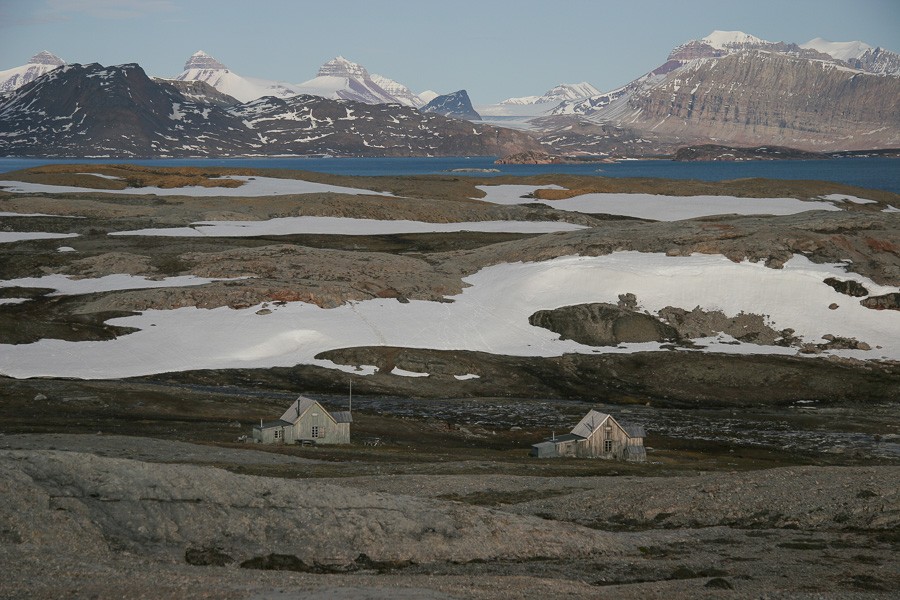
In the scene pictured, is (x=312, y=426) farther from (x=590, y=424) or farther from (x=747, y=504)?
(x=747, y=504)

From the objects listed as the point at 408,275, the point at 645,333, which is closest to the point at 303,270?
the point at 408,275

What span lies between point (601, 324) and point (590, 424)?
4634cm

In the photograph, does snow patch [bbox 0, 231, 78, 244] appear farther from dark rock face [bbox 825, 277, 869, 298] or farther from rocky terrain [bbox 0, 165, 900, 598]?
dark rock face [bbox 825, 277, 869, 298]

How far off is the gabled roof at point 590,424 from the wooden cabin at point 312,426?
1678 centimetres

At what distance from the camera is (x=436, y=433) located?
80.7 m

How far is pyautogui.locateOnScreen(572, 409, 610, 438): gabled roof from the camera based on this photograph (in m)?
74.0

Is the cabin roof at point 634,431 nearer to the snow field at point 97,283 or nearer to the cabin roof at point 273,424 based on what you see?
the cabin roof at point 273,424

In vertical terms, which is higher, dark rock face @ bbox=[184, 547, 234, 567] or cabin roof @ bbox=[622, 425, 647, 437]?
dark rock face @ bbox=[184, 547, 234, 567]

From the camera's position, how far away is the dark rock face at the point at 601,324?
11731cm

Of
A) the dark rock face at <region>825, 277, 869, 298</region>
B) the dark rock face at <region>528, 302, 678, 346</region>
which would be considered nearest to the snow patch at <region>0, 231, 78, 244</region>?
the dark rock face at <region>528, 302, 678, 346</region>

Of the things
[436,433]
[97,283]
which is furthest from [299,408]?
[97,283]

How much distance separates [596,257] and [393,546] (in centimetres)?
10592

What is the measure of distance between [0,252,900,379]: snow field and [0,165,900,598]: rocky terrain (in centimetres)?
142

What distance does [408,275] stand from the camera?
447 feet
